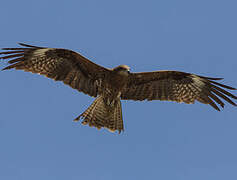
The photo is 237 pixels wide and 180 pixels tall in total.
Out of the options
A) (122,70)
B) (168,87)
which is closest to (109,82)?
(122,70)

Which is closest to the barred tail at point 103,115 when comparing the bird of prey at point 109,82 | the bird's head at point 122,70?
the bird of prey at point 109,82

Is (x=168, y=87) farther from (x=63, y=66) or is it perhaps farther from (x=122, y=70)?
(x=63, y=66)

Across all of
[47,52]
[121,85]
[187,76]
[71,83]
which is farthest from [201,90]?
[47,52]

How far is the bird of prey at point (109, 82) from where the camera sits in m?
12.6

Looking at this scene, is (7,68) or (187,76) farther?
(187,76)

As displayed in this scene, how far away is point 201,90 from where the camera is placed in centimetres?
1326

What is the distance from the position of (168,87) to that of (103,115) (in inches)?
85.3

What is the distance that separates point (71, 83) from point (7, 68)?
186cm

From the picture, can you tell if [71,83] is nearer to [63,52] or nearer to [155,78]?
[63,52]

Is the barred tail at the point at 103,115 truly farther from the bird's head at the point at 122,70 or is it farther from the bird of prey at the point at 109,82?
the bird's head at the point at 122,70

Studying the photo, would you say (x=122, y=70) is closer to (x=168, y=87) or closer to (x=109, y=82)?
(x=109, y=82)

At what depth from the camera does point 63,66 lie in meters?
12.9

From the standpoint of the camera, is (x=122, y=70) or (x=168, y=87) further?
(x=168, y=87)

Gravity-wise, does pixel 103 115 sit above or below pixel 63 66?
below
